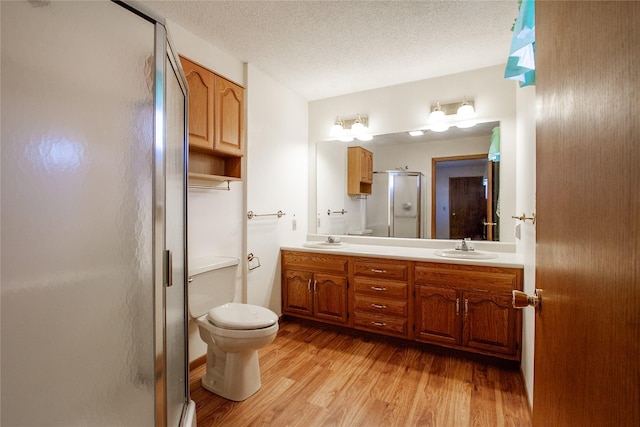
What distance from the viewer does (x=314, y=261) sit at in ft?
9.09

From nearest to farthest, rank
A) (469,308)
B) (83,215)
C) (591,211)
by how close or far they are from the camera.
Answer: (591,211)
(83,215)
(469,308)

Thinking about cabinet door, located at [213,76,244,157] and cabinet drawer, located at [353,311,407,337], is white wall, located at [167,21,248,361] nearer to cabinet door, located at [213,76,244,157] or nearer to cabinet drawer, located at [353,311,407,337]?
cabinet door, located at [213,76,244,157]

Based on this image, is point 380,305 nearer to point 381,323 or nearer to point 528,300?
point 381,323

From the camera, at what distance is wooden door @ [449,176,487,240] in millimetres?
2605

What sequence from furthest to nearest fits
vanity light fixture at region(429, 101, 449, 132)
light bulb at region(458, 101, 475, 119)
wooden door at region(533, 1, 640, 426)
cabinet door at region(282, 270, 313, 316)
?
cabinet door at region(282, 270, 313, 316) → vanity light fixture at region(429, 101, 449, 132) → light bulb at region(458, 101, 475, 119) → wooden door at region(533, 1, 640, 426)

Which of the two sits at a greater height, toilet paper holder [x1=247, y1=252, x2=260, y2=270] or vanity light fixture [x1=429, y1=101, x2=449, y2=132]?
vanity light fixture [x1=429, y1=101, x2=449, y2=132]

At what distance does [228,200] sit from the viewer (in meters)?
2.38

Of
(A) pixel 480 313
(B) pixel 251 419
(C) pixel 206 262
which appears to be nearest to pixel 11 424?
(B) pixel 251 419

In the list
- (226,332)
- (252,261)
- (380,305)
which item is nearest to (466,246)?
(380,305)

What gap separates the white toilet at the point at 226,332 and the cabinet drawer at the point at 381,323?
99 centimetres

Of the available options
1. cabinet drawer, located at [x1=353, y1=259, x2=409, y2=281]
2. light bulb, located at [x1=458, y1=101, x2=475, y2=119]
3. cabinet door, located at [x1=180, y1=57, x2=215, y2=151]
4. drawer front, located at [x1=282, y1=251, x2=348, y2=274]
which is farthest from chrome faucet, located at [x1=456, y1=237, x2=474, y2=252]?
cabinet door, located at [x1=180, y1=57, x2=215, y2=151]

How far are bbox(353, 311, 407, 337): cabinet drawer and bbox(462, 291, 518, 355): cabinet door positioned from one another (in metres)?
0.46

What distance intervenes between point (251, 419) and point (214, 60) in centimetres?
242

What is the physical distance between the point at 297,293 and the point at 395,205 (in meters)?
1.32
